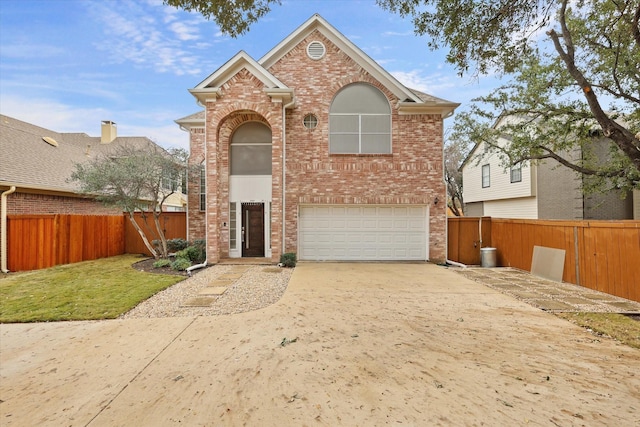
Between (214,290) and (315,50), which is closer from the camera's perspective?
(214,290)

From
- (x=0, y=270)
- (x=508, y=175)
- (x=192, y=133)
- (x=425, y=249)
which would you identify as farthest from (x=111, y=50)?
(x=508, y=175)

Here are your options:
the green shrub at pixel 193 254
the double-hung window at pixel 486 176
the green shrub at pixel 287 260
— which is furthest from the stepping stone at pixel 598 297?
the double-hung window at pixel 486 176

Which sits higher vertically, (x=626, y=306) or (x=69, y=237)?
(x=69, y=237)

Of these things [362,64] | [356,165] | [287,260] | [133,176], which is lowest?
[287,260]

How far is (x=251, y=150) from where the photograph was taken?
473 inches

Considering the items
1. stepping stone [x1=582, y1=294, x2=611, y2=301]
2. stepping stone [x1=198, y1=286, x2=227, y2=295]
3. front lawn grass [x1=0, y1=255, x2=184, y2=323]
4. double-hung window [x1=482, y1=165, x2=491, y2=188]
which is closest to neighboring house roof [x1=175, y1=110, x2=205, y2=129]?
front lawn grass [x1=0, y1=255, x2=184, y2=323]

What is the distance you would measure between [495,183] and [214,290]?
1796cm

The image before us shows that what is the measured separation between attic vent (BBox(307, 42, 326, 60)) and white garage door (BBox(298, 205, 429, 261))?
5990 millimetres

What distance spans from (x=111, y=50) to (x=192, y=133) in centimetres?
427

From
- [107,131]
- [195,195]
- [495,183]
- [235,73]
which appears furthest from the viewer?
[107,131]

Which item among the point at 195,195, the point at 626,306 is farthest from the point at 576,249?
the point at 195,195

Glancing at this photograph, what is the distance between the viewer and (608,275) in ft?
23.8

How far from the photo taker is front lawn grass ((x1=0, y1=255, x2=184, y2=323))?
5734mm

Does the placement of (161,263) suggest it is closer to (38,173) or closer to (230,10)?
(38,173)
